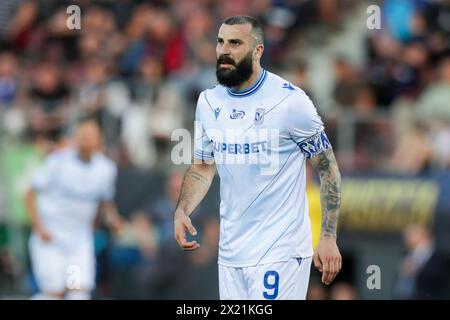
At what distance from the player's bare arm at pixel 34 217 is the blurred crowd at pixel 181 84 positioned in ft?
7.42

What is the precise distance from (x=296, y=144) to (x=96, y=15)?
11821 millimetres

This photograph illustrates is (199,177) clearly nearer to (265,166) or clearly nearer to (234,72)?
(265,166)

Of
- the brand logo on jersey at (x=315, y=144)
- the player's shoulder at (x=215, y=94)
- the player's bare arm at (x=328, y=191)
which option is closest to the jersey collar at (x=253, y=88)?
the player's shoulder at (x=215, y=94)

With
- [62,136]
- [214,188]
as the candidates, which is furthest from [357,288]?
[62,136]

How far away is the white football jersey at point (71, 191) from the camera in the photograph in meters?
14.4

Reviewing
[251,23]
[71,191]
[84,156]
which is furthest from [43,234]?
[251,23]

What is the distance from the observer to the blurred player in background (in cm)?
1431

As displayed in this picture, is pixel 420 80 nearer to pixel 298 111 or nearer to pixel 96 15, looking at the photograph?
pixel 96 15

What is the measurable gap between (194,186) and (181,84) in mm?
8645

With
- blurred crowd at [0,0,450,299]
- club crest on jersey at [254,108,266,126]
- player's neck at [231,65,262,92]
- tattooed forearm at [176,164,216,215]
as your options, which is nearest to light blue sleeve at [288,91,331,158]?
club crest on jersey at [254,108,266,126]

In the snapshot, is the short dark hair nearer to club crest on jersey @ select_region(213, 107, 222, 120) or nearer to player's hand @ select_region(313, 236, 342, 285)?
club crest on jersey @ select_region(213, 107, 222, 120)

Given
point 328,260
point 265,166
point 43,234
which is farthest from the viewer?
point 43,234

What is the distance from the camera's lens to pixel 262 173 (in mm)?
8219
